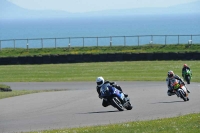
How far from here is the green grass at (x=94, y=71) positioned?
45.0 metres

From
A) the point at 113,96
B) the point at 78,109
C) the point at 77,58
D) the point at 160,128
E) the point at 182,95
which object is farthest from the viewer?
the point at 77,58

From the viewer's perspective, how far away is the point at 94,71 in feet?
165

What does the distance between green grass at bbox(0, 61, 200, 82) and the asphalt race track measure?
10.9 meters

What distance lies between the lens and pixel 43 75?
4859 cm

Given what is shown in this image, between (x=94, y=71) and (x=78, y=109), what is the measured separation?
24137 mm

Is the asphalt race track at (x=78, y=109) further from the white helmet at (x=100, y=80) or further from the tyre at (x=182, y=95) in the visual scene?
the white helmet at (x=100, y=80)

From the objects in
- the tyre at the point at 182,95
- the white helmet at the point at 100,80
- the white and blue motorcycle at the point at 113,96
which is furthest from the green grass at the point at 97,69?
the tyre at the point at 182,95

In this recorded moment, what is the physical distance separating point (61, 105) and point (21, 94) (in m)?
5.56

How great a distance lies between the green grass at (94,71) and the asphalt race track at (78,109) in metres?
10.9

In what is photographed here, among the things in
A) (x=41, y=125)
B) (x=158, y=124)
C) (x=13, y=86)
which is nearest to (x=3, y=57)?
(x=13, y=86)

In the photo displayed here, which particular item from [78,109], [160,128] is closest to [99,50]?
[78,109]

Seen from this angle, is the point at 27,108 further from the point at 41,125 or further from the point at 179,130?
the point at 179,130

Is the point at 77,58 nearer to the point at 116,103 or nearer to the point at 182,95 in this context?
the point at 182,95

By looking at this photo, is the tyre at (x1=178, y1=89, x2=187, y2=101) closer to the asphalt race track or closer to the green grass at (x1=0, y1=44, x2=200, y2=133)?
the asphalt race track
